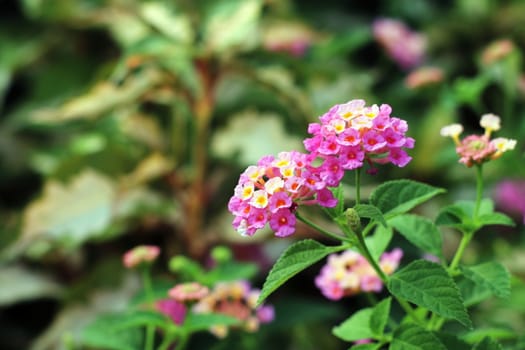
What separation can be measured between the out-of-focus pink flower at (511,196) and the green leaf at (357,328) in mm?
1066

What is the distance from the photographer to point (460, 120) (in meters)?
2.09

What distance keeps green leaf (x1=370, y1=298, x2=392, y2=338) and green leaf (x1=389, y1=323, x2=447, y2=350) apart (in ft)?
0.09

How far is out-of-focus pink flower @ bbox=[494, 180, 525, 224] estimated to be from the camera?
172 cm

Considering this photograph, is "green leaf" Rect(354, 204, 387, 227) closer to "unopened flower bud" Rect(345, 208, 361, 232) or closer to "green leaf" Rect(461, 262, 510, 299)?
"unopened flower bud" Rect(345, 208, 361, 232)

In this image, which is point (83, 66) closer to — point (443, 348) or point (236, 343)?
point (236, 343)

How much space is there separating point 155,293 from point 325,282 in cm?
31

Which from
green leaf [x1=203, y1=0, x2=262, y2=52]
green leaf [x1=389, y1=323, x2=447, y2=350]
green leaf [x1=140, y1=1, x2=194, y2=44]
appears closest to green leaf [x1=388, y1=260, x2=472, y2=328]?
green leaf [x1=389, y1=323, x2=447, y2=350]

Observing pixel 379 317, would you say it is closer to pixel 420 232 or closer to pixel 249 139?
pixel 420 232

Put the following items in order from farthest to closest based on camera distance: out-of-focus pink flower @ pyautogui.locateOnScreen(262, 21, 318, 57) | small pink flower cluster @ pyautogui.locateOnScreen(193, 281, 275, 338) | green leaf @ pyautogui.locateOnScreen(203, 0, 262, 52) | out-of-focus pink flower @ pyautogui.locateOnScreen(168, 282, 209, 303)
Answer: out-of-focus pink flower @ pyautogui.locateOnScreen(262, 21, 318, 57), green leaf @ pyautogui.locateOnScreen(203, 0, 262, 52), small pink flower cluster @ pyautogui.locateOnScreen(193, 281, 275, 338), out-of-focus pink flower @ pyautogui.locateOnScreen(168, 282, 209, 303)

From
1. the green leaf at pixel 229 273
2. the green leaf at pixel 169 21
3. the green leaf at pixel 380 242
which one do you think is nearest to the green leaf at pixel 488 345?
the green leaf at pixel 380 242

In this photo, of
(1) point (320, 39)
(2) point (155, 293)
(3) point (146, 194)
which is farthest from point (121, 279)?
(1) point (320, 39)

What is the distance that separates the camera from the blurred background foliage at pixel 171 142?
4.64ft

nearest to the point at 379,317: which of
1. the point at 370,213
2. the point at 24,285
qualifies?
the point at 370,213

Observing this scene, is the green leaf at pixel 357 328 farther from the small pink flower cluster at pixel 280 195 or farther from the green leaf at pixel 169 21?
the green leaf at pixel 169 21
